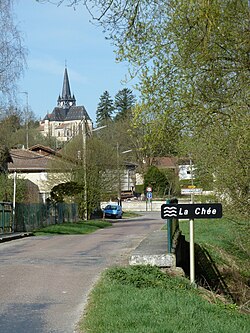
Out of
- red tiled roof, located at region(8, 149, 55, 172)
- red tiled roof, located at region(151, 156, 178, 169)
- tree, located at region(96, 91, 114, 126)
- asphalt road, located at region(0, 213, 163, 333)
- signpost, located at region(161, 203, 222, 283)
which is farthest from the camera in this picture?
tree, located at region(96, 91, 114, 126)

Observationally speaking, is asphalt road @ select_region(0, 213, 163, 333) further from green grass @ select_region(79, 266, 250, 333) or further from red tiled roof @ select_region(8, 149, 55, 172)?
red tiled roof @ select_region(8, 149, 55, 172)

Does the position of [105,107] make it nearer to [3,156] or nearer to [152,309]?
[3,156]

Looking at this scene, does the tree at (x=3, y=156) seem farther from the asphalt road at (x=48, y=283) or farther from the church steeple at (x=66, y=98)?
the church steeple at (x=66, y=98)

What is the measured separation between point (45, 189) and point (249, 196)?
37995 millimetres

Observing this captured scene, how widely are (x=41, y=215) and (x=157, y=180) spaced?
130 feet

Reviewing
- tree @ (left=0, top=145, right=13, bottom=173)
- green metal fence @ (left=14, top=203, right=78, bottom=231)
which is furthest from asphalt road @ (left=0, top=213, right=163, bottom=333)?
tree @ (left=0, top=145, right=13, bottom=173)

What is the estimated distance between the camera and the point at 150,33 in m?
11.0

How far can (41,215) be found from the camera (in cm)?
3344

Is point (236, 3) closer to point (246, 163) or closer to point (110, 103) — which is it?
point (246, 163)

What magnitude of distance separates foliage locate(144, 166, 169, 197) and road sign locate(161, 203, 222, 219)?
193 feet

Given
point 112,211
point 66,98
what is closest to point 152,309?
point 112,211

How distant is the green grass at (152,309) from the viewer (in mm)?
7453

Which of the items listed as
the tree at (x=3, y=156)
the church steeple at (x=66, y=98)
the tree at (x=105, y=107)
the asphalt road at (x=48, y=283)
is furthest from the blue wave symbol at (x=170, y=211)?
the church steeple at (x=66, y=98)

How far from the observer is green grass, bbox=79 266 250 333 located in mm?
7453
